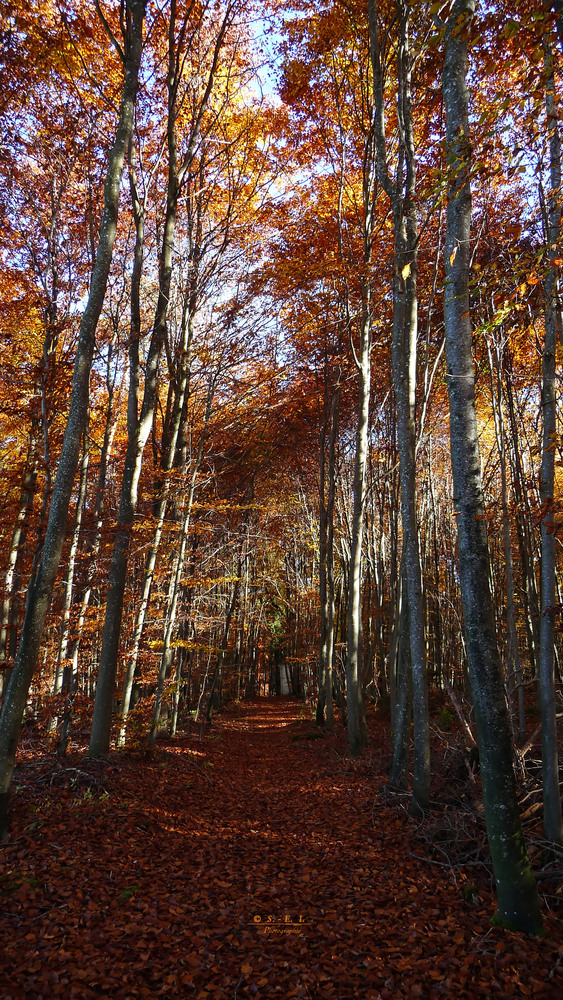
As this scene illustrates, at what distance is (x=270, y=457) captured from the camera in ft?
55.7

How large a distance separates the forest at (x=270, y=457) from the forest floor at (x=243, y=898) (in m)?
0.03

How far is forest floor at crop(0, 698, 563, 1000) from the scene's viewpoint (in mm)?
3020

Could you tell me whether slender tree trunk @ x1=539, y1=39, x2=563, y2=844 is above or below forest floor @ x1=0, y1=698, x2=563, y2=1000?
above

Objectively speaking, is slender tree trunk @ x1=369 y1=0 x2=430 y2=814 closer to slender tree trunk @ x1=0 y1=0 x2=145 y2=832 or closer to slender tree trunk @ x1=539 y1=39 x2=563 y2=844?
slender tree trunk @ x1=539 y1=39 x2=563 y2=844

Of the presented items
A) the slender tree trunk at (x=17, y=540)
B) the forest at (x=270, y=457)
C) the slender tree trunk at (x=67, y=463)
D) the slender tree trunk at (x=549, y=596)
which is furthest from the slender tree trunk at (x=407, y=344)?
the slender tree trunk at (x=17, y=540)

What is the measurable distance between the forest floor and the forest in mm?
28

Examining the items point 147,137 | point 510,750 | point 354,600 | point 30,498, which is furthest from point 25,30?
point 510,750

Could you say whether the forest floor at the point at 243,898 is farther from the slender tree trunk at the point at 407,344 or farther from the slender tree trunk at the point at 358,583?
the slender tree trunk at the point at 358,583

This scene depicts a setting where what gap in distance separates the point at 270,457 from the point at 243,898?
45.1ft

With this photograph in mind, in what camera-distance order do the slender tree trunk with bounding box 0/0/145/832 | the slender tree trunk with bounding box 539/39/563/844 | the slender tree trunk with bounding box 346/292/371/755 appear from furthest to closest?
the slender tree trunk with bounding box 346/292/371/755 < the slender tree trunk with bounding box 0/0/145/832 < the slender tree trunk with bounding box 539/39/563/844

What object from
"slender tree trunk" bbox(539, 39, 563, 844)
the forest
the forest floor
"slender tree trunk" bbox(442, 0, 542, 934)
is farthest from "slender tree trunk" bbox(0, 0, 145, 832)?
"slender tree trunk" bbox(539, 39, 563, 844)

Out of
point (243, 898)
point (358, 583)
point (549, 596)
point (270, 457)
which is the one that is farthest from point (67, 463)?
point (270, 457)

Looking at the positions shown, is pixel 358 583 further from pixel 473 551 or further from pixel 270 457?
pixel 270 457

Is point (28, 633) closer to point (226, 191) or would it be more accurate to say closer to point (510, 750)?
point (510, 750)
